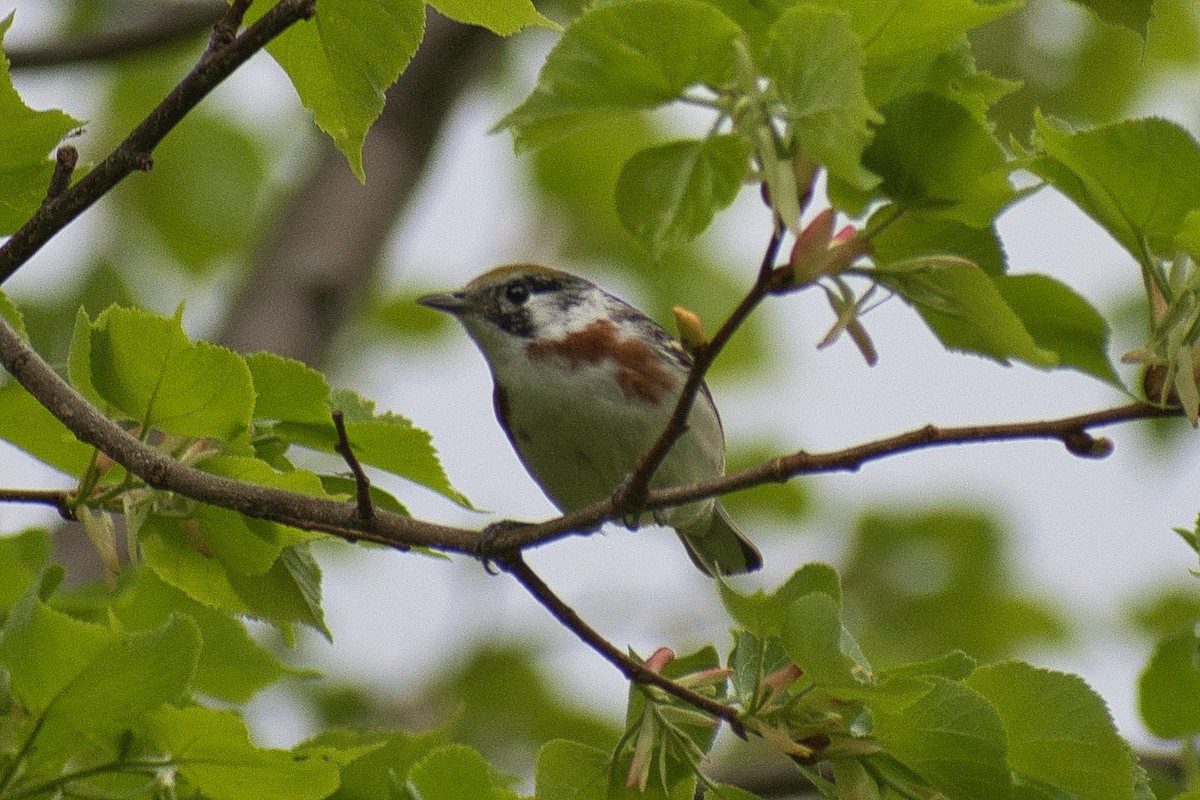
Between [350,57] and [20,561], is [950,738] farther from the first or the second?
[20,561]

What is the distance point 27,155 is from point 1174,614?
5.82 m

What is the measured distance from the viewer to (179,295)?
7.82 m

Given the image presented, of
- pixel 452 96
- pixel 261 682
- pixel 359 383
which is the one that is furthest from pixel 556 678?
pixel 261 682

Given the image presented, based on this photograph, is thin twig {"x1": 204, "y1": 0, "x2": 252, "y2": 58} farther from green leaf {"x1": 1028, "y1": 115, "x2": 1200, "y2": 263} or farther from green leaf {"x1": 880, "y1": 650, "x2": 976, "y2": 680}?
green leaf {"x1": 880, "y1": 650, "x2": 976, "y2": 680}

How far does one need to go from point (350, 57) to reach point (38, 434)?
0.87 metres

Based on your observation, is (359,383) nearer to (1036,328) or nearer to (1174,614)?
(1174,614)

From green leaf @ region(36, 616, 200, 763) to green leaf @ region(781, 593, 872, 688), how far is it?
82 cm

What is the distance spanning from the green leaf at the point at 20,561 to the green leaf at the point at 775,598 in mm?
1323

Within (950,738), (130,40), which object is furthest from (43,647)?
(130,40)

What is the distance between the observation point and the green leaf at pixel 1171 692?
273cm

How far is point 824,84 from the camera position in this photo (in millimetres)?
1670

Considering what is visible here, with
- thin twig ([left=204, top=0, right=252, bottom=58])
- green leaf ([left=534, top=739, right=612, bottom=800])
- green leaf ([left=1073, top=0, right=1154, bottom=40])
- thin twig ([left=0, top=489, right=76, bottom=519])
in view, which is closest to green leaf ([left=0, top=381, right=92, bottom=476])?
thin twig ([left=0, top=489, right=76, bottom=519])

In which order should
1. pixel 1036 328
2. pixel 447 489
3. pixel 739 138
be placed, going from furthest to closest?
pixel 447 489
pixel 1036 328
pixel 739 138

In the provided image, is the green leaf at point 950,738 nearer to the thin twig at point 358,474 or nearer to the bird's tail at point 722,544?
the thin twig at point 358,474
